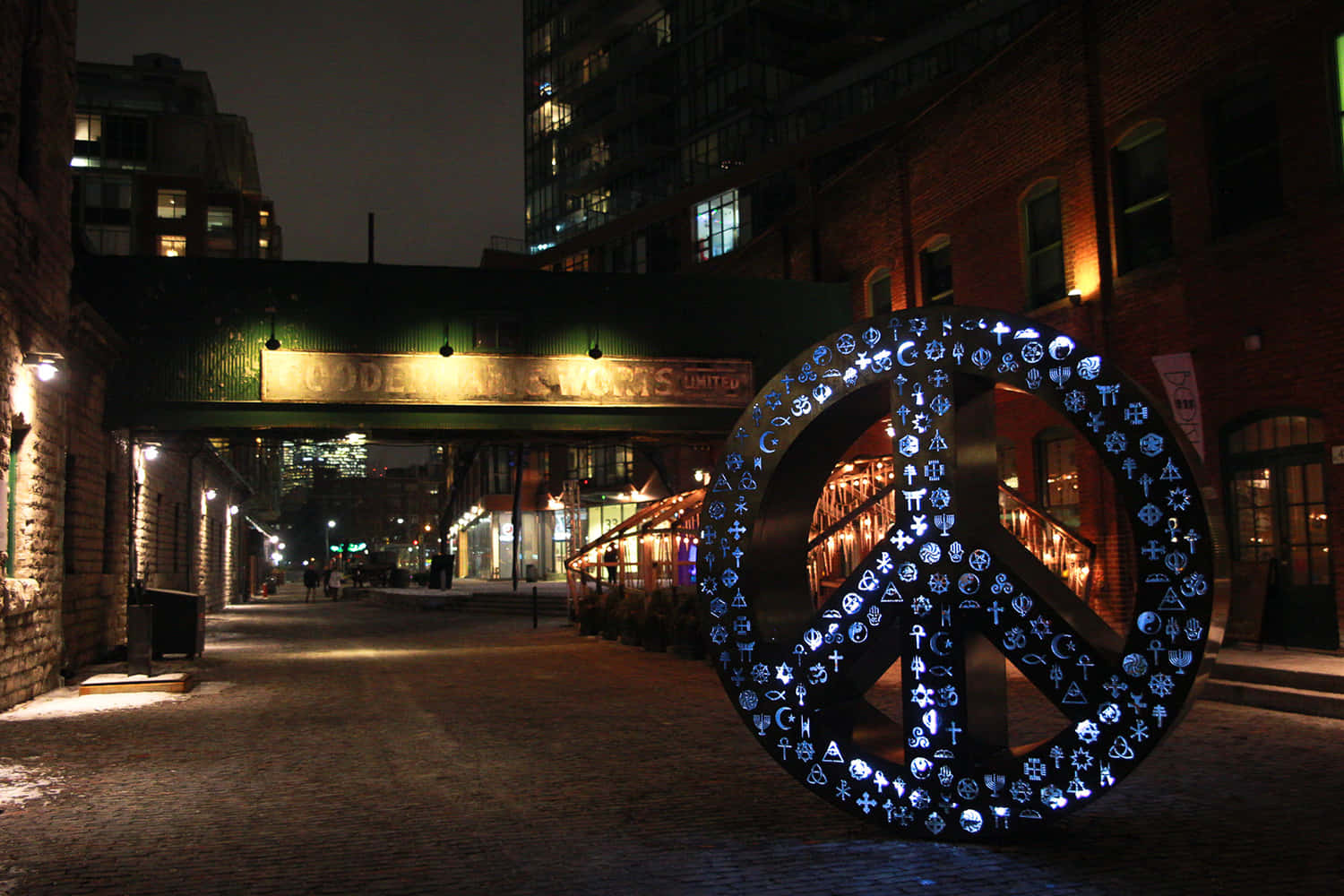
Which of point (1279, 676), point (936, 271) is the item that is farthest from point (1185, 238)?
point (936, 271)

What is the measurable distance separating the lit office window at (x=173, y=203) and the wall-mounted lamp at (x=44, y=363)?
72.1 m

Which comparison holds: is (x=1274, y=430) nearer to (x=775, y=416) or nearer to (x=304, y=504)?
(x=775, y=416)

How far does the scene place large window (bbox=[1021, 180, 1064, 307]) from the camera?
1777 centimetres

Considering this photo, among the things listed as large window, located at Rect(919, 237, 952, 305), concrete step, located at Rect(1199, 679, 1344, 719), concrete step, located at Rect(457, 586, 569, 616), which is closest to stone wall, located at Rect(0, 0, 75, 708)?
concrete step, located at Rect(1199, 679, 1344, 719)

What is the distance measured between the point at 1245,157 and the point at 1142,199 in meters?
2.04

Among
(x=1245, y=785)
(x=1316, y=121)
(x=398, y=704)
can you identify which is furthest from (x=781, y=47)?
(x=1245, y=785)

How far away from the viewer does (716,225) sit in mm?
47312

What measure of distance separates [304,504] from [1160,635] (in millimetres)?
137599

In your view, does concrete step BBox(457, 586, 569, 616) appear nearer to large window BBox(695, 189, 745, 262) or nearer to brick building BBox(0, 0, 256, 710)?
brick building BBox(0, 0, 256, 710)

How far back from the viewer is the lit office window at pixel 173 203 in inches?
3061

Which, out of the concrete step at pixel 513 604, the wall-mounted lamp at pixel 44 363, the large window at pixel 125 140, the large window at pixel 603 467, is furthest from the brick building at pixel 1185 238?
the large window at pixel 125 140

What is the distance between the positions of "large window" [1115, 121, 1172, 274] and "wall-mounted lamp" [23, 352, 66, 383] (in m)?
13.7

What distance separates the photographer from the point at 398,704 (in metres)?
12.2

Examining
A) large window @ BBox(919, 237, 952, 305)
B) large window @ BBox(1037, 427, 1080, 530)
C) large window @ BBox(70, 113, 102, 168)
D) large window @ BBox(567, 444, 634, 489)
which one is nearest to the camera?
large window @ BBox(1037, 427, 1080, 530)
